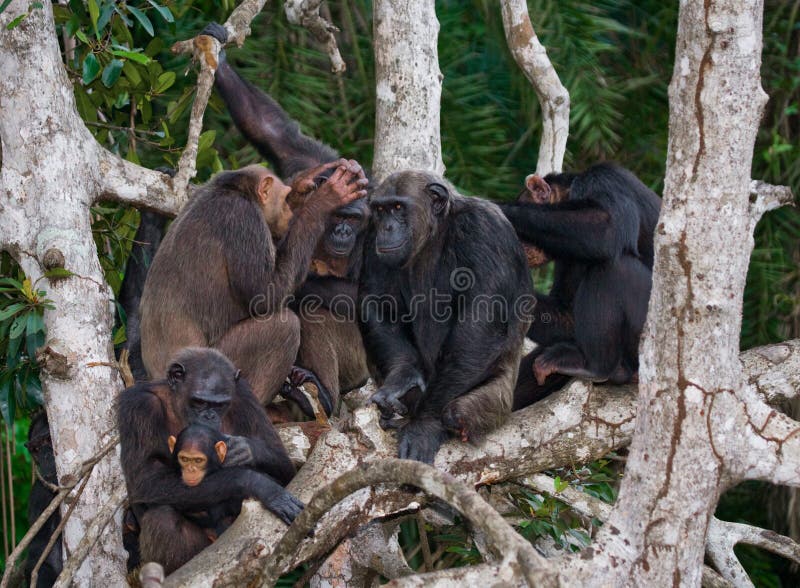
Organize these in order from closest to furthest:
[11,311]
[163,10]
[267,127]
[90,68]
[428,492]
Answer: [428,492], [11,311], [90,68], [163,10], [267,127]

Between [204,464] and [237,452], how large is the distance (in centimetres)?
24

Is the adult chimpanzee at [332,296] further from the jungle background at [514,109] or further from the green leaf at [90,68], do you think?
the jungle background at [514,109]

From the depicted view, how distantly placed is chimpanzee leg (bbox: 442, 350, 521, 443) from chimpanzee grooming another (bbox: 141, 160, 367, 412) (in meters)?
1.12

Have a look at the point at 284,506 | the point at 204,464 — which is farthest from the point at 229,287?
the point at 284,506

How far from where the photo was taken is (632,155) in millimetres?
11531

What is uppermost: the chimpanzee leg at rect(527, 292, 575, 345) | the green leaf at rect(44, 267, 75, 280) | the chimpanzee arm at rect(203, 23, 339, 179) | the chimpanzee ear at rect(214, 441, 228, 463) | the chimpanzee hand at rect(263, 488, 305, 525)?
the chimpanzee arm at rect(203, 23, 339, 179)

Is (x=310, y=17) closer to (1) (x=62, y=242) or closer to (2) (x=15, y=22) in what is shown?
(2) (x=15, y=22)

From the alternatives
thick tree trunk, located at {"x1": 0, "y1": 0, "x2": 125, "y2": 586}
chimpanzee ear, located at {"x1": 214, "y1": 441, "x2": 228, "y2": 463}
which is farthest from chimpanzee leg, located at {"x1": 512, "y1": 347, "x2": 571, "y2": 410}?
thick tree trunk, located at {"x1": 0, "y1": 0, "x2": 125, "y2": 586}

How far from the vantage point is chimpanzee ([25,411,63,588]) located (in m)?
6.99

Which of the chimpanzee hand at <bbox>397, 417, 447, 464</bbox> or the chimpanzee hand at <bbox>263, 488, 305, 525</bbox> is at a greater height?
the chimpanzee hand at <bbox>397, 417, 447, 464</bbox>

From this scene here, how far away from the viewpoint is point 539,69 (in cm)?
723

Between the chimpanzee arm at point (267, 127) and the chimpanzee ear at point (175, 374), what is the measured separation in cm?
250

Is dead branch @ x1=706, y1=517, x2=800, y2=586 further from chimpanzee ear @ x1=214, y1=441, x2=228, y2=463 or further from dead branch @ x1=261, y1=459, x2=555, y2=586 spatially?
chimpanzee ear @ x1=214, y1=441, x2=228, y2=463

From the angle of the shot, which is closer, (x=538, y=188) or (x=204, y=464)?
(x=204, y=464)
